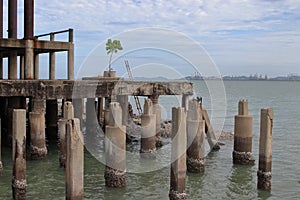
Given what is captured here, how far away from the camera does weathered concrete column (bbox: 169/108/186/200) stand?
42.1 ft

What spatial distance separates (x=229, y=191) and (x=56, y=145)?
10.3m

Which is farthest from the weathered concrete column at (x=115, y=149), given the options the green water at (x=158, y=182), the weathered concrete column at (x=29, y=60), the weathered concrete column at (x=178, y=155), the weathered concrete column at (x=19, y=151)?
the weathered concrete column at (x=29, y=60)

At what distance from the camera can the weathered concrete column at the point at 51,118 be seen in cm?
2288

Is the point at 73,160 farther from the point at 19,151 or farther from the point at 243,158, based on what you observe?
the point at 243,158

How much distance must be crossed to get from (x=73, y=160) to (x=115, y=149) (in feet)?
10.1

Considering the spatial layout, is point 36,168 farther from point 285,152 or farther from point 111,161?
point 285,152

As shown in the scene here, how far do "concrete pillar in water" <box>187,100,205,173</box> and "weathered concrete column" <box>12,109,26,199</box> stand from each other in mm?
6538

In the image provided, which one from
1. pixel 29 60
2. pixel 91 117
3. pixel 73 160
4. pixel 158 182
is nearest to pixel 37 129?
pixel 29 60

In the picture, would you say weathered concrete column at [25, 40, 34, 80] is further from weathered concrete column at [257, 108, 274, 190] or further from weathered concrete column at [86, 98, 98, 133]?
weathered concrete column at [257, 108, 274, 190]

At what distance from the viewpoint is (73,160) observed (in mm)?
10938

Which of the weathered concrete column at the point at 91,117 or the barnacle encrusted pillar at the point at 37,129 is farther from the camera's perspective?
the weathered concrete column at the point at 91,117

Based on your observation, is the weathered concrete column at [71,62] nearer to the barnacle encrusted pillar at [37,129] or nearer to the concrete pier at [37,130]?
the barnacle encrusted pillar at [37,129]

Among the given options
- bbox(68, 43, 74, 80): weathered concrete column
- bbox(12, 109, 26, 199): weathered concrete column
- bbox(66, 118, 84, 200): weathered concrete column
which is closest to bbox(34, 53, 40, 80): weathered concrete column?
→ bbox(68, 43, 74, 80): weathered concrete column

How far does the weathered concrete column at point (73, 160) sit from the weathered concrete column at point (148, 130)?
7486 millimetres
